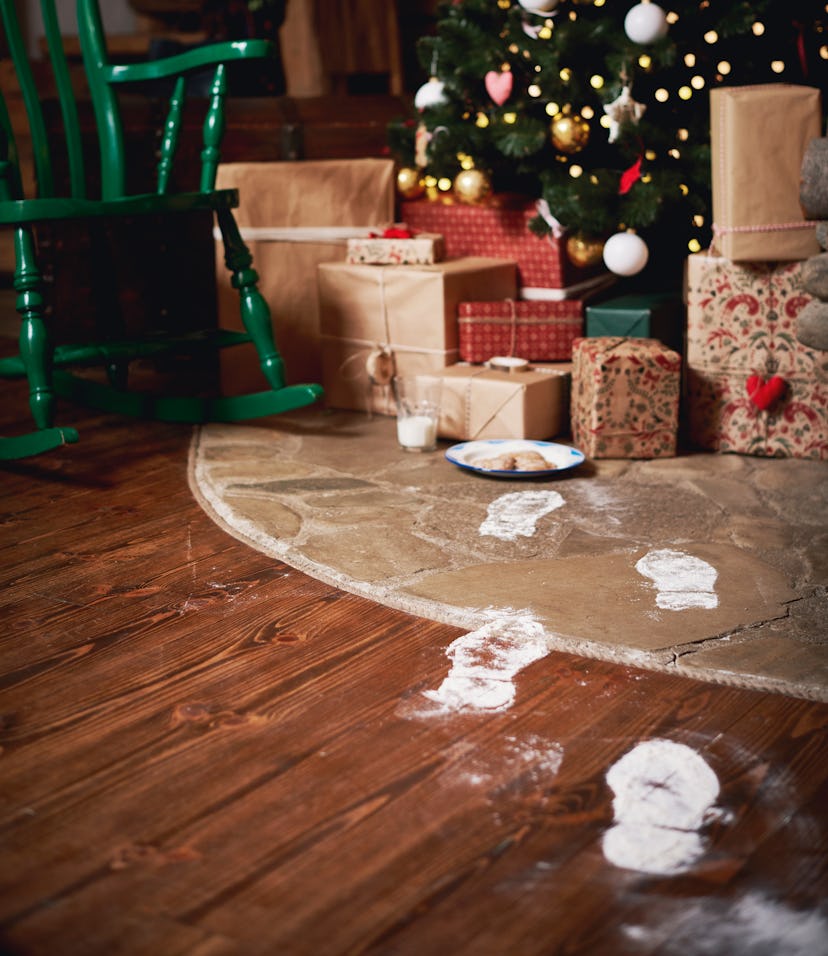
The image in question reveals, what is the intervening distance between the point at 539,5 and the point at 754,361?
91cm

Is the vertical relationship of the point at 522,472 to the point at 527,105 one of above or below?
below

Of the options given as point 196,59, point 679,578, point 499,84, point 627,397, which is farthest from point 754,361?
point 196,59

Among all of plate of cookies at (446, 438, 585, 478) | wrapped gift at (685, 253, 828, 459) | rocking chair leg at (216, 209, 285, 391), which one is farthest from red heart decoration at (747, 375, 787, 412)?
rocking chair leg at (216, 209, 285, 391)

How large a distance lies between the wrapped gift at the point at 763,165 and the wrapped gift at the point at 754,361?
0.05 metres

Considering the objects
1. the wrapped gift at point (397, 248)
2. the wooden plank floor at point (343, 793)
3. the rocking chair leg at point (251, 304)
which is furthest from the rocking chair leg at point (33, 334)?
the wrapped gift at point (397, 248)

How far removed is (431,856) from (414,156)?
218 centimetres

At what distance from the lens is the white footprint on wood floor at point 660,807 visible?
39.8 inches

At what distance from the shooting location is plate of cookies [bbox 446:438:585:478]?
7.15ft

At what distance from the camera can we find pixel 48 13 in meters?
2.51

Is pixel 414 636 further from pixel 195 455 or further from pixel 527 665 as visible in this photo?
pixel 195 455

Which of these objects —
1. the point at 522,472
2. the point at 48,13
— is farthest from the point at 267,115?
the point at 522,472

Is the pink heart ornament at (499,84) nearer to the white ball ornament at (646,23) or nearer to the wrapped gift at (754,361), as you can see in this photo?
the white ball ornament at (646,23)

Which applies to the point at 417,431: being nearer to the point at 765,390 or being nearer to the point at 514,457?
the point at 514,457

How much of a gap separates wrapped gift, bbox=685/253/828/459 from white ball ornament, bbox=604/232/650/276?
173 millimetres
